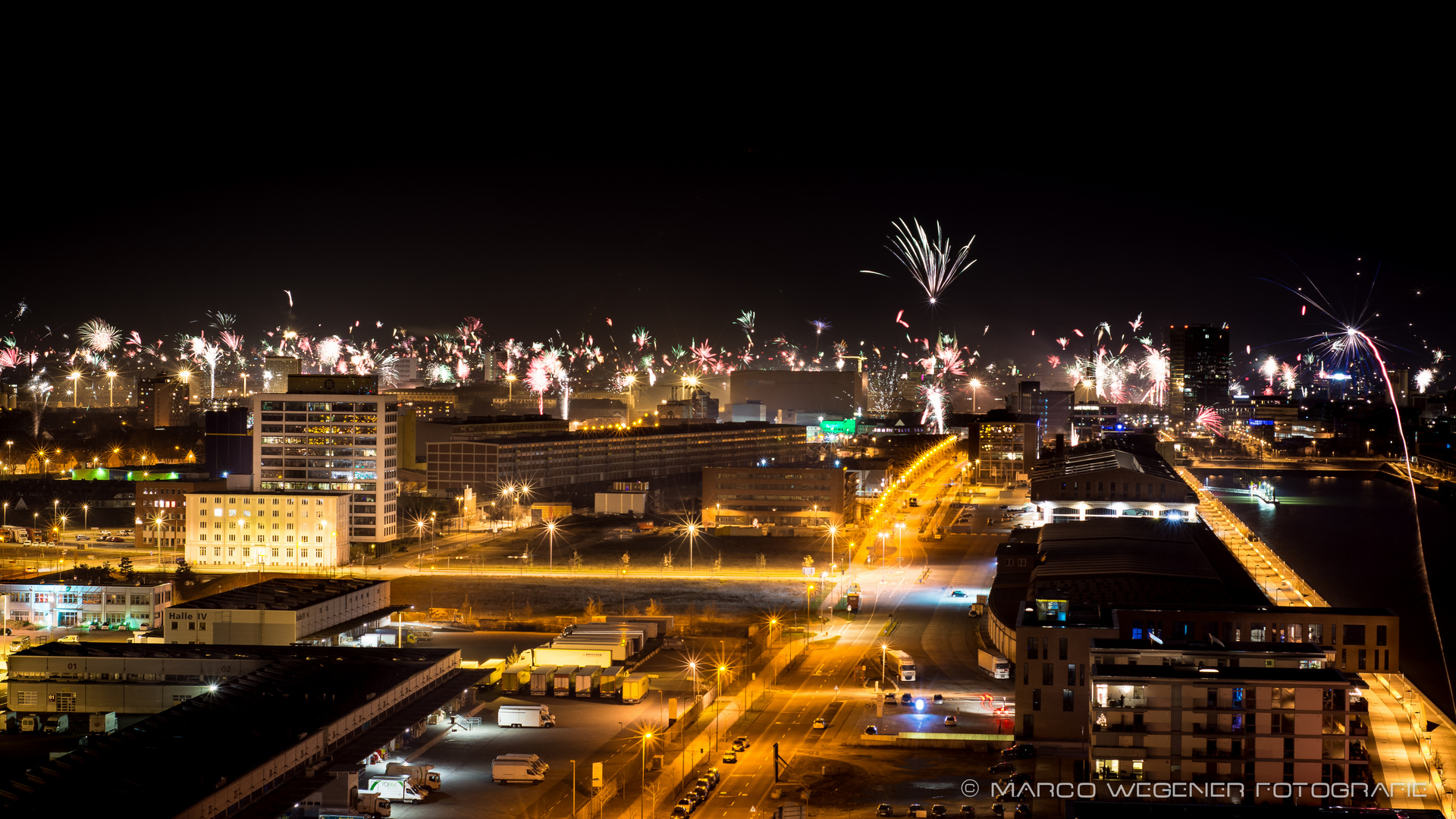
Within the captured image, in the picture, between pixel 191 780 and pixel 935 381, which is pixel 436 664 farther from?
pixel 935 381

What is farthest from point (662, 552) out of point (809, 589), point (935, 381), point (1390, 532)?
point (935, 381)

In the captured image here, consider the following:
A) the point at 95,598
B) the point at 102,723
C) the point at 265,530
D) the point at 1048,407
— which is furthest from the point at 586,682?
the point at 1048,407

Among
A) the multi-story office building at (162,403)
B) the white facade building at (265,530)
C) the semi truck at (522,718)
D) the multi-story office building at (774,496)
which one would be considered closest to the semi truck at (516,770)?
the semi truck at (522,718)

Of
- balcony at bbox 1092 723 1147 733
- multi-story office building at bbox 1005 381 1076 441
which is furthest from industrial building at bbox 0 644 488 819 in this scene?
multi-story office building at bbox 1005 381 1076 441

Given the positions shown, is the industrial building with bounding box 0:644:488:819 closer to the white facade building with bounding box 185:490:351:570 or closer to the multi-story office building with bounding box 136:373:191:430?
the white facade building with bounding box 185:490:351:570

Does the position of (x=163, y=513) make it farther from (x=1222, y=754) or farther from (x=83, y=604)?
(x=1222, y=754)

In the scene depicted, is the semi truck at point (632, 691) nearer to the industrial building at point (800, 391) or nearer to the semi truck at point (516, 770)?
the semi truck at point (516, 770)
